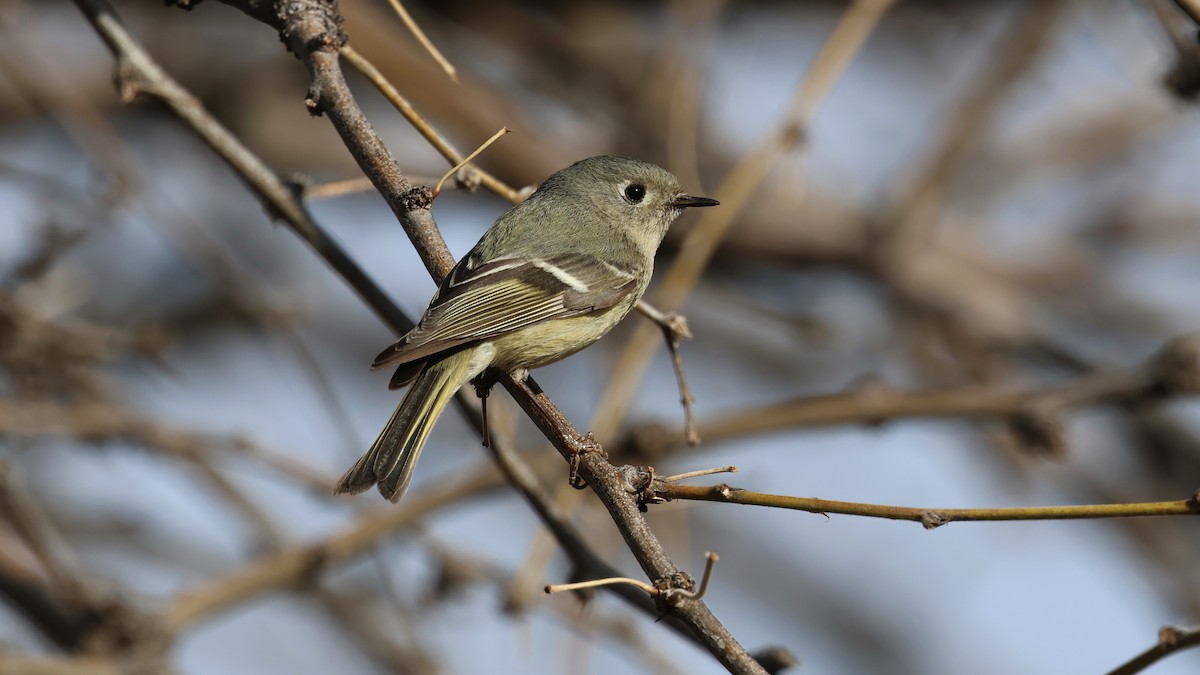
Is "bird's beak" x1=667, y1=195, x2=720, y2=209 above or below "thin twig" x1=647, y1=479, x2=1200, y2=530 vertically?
above

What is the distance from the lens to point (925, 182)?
4.30 m

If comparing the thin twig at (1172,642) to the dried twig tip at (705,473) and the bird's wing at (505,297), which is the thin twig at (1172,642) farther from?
the bird's wing at (505,297)

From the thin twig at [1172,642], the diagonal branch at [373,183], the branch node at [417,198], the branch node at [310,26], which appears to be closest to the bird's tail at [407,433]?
the diagonal branch at [373,183]

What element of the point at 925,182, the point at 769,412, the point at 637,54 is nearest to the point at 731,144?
the point at 637,54

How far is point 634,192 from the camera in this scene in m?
3.00

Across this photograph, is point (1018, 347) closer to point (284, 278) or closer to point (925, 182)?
point (925, 182)

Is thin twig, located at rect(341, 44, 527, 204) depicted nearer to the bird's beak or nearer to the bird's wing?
the bird's wing

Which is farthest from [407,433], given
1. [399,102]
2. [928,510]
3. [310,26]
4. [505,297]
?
[928,510]

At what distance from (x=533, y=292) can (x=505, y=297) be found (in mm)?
87

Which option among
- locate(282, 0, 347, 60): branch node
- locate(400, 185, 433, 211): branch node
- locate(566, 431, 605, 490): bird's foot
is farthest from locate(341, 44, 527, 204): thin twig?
locate(566, 431, 605, 490): bird's foot

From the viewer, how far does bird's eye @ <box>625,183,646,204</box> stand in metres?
2.99

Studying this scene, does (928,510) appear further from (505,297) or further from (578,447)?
(505,297)

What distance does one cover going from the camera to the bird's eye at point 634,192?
2992 mm

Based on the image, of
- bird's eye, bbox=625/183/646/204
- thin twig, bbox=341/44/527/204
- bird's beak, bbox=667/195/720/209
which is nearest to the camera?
thin twig, bbox=341/44/527/204
